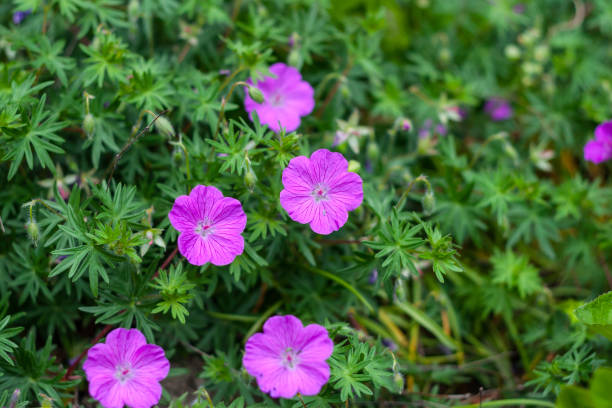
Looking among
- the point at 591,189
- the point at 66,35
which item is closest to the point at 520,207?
the point at 591,189

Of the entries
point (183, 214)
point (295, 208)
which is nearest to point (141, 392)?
point (183, 214)

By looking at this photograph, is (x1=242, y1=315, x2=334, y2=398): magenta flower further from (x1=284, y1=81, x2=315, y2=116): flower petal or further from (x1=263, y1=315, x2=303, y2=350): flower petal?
(x1=284, y1=81, x2=315, y2=116): flower petal

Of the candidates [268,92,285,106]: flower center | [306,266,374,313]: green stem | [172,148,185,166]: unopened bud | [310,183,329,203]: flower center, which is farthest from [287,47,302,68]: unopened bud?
[306,266,374,313]: green stem

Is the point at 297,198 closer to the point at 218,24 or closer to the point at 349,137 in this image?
the point at 349,137

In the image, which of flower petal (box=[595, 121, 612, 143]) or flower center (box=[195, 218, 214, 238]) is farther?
flower petal (box=[595, 121, 612, 143])

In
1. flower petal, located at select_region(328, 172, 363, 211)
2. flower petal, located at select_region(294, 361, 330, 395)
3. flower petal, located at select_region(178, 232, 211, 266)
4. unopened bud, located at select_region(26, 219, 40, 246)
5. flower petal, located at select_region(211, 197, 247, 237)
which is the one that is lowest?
flower petal, located at select_region(294, 361, 330, 395)

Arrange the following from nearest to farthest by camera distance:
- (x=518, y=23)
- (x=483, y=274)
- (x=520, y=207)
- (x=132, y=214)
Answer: (x=132, y=214) → (x=520, y=207) → (x=483, y=274) → (x=518, y=23)

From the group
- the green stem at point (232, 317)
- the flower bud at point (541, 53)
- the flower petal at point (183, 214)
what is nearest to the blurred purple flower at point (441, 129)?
the flower bud at point (541, 53)

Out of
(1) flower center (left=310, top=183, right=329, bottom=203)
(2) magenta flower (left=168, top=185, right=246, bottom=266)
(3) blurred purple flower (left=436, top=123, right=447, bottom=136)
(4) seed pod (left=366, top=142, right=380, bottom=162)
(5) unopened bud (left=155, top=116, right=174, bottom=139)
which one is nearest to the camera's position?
(2) magenta flower (left=168, top=185, right=246, bottom=266)

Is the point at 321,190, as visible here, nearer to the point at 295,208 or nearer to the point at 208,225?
the point at 295,208
